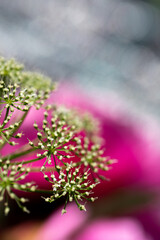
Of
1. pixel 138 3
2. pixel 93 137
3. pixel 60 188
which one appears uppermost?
pixel 138 3

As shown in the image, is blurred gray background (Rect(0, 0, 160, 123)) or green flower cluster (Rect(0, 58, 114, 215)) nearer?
green flower cluster (Rect(0, 58, 114, 215))

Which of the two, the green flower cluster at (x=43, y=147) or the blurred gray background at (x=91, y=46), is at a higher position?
the blurred gray background at (x=91, y=46)

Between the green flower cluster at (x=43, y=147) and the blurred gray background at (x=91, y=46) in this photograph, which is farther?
the blurred gray background at (x=91, y=46)

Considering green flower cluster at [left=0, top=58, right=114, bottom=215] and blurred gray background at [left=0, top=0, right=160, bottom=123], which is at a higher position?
blurred gray background at [left=0, top=0, right=160, bottom=123]

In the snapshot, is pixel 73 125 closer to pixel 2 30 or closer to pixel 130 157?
pixel 130 157

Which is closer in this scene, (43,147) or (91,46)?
(43,147)

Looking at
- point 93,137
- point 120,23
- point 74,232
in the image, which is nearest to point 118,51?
point 120,23

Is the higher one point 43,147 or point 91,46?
point 91,46

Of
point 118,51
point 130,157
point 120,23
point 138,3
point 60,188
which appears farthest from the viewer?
point 138,3
